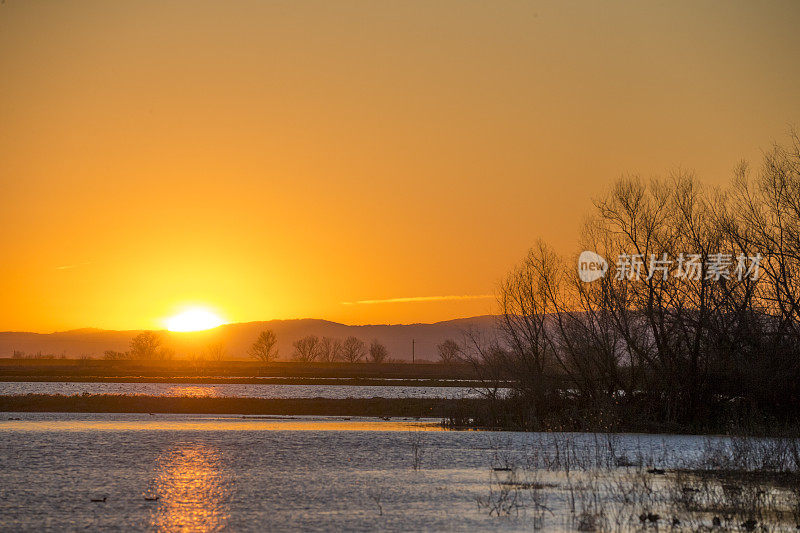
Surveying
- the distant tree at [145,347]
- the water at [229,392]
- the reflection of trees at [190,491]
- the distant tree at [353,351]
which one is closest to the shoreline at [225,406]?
the water at [229,392]

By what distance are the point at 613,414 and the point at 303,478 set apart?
18.2 m

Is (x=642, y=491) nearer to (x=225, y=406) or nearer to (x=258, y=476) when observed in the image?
(x=258, y=476)

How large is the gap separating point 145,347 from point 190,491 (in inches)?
5823

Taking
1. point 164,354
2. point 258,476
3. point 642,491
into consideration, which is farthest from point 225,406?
point 164,354

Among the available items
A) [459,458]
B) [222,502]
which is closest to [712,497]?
[459,458]

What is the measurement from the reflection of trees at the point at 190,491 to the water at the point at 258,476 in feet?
0.08

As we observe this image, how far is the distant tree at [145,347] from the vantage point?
154 metres

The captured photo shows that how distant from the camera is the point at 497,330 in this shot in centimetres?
3994

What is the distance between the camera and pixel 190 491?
15.7 meters

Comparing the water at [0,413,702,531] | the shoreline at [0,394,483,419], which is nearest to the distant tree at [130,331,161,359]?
the shoreline at [0,394,483,419]

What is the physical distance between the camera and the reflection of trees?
12680mm

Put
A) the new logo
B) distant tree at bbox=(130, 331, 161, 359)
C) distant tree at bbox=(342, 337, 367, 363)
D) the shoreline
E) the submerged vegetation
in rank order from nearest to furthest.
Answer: the submerged vegetation
the new logo
the shoreline
distant tree at bbox=(130, 331, 161, 359)
distant tree at bbox=(342, 337, 367, 363)

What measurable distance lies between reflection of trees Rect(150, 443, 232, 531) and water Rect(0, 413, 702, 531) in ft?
0.08

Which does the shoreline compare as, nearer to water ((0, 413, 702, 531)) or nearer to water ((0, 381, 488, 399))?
water ((0, 381, 488, 399))
